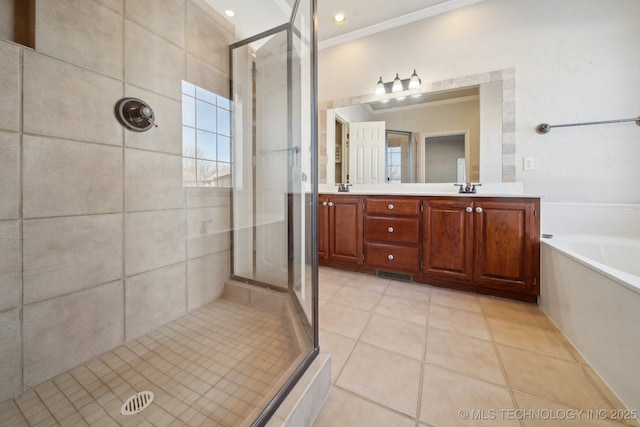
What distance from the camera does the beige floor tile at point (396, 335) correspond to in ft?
4.00

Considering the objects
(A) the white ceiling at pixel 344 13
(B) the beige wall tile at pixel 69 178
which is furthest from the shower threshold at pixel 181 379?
(A) the white ceiling at pixel 344 13

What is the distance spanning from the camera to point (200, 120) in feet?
4.75

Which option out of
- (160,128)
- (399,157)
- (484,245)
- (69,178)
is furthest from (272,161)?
(484,245)

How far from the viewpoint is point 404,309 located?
1637mm

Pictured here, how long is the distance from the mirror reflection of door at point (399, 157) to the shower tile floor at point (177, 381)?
180 cm

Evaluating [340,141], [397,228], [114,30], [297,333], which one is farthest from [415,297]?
[114,30]

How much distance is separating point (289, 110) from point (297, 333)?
50.8 inches

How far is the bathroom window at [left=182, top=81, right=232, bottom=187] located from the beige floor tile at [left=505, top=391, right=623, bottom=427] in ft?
5.88

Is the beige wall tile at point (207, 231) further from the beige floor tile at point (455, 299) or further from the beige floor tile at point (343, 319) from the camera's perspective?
the beige floor tile at point (455, 299)

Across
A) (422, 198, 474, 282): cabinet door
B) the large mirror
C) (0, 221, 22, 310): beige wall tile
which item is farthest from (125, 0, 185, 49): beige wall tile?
(422, 198, 474, 282): cabinet door

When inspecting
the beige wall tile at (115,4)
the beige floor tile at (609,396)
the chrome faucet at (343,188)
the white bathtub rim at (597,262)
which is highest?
the beige wall tile at (115,4)

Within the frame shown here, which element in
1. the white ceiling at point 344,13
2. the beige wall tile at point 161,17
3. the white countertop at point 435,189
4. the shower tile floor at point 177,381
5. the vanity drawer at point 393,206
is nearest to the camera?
the shower tile floor at point 177,381

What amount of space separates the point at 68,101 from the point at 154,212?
56 centimetres

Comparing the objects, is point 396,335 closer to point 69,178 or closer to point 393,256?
point 393,256
